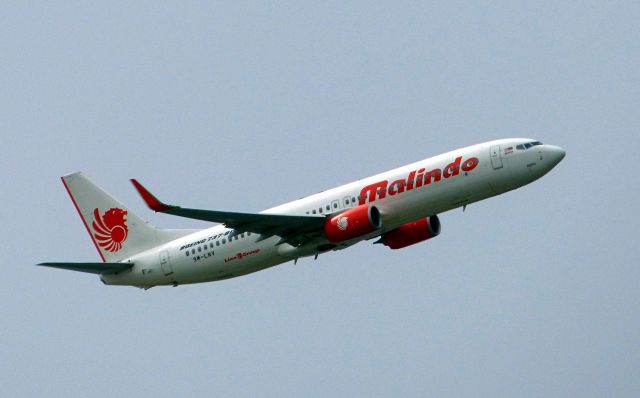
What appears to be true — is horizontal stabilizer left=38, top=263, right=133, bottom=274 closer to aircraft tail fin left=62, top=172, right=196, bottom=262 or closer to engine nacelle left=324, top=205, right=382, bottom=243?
aircraft tail fin left=62, top=172, right=196, bottom=262

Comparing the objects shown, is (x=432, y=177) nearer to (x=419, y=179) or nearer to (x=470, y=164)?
(x=419, y=179)

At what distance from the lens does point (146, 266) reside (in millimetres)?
61531

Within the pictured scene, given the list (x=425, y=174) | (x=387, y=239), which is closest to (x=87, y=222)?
(x=387, y=239)

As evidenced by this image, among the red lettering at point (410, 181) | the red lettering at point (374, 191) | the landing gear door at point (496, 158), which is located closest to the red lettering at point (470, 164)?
the landing gear door at point (496, 158)

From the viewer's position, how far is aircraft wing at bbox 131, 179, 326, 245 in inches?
2099

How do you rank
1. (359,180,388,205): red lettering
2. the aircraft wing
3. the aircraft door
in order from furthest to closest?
the aircraft door < (359,180,388,205): red lettering < the aircraft wing

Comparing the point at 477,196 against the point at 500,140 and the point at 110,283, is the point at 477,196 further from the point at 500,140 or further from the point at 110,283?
the point at 110,283

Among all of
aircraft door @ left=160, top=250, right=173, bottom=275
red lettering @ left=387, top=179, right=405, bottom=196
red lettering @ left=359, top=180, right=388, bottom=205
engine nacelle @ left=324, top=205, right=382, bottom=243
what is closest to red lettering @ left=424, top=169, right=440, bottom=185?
red lettering @ left=387, top=179, right=405, bottom=196

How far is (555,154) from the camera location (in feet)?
177

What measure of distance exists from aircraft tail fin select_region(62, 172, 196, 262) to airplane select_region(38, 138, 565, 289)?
0.26 ft

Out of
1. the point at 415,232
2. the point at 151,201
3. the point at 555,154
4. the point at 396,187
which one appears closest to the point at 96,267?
the point at 151,201

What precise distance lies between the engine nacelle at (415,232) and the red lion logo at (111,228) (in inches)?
601

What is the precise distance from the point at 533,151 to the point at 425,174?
5.16m

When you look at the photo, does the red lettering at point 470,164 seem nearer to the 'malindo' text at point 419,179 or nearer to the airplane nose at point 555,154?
the 'malindo' text at point 419,179
